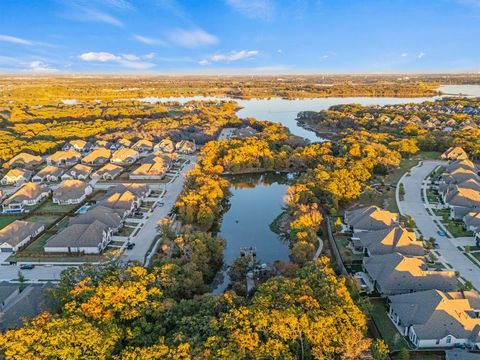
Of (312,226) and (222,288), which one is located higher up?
(312,226)

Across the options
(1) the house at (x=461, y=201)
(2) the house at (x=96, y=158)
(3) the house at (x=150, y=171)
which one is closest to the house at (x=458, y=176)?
(1) the house at (x=461, y=201)

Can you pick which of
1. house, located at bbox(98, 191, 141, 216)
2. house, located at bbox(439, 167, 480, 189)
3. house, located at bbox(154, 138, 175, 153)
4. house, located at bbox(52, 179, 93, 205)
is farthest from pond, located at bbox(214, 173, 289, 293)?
house, located at bbox(439, 167, 480, 189)

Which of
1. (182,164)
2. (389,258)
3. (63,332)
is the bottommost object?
(182,164)

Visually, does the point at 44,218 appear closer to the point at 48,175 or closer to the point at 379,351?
the point at 48,175

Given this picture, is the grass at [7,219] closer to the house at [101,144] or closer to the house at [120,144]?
the house at [120,144]

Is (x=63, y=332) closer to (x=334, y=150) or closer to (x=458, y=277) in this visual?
(x=458, y=277)

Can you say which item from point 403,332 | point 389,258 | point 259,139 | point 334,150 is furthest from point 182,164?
point 403,332
